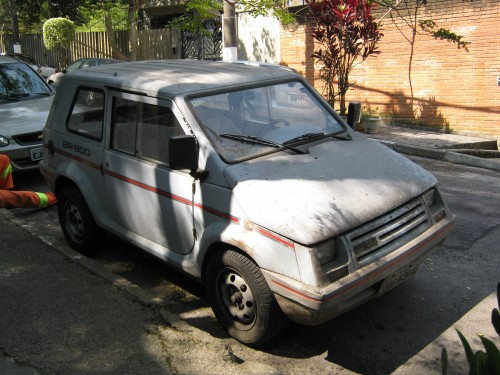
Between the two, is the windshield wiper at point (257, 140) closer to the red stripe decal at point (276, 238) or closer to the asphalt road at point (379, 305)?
the red stripe decal at point (276, 238)

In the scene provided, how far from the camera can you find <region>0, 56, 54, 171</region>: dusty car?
24.9ft

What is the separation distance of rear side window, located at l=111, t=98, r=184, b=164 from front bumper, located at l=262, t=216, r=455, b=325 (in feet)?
4.88

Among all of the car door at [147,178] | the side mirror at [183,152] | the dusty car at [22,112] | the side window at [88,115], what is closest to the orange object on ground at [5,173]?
the dusty car at [22,112]

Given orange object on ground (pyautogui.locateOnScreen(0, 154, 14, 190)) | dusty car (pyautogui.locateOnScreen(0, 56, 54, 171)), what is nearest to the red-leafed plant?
dusty car (pyautogui.locateOnScreen(0, 56, 54, 171))

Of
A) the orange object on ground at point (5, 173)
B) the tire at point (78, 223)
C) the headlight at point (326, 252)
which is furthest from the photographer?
the orange object on ground at point (5, 173)

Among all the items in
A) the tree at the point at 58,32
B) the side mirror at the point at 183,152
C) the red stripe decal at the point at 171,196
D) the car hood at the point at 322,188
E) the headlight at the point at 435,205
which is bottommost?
the headlight at the point at 435,205

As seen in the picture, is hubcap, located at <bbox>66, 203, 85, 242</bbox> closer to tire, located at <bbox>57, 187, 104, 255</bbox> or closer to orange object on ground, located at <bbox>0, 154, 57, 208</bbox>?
tire, located at <bbox>57, 187, 104, 255</bbox>

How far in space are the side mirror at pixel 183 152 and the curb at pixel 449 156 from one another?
650 cm

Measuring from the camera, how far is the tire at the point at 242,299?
11.7 feet

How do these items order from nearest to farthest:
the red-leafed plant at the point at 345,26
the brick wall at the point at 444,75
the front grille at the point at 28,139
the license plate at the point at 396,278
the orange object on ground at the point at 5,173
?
the license plate at the point at 396,278 < the orange object on ground at the point at 5,173 < the front grille at the point at 28,139 < the brick wall at the point at 444,75 < the red-leafed plant at the point at 345,26

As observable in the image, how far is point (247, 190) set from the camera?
146 inches

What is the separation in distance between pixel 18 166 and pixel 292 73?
4.53 meters

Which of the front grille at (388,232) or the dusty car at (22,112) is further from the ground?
the dusty car at (22,112)

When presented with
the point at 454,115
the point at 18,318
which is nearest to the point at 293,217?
the point at 18,318
